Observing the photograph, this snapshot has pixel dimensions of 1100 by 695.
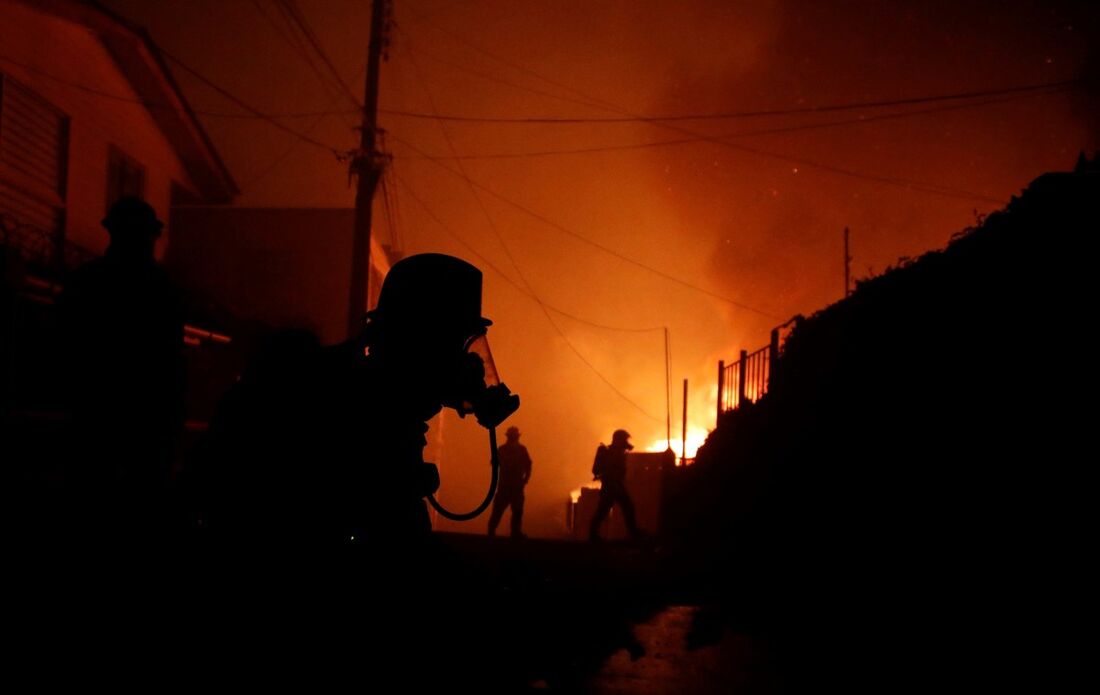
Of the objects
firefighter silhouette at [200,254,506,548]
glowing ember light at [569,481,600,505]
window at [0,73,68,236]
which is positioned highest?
window at [0,73,68,236]

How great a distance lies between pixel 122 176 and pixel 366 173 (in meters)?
4.35

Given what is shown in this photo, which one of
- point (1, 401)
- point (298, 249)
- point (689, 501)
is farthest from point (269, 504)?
point (298, 249)

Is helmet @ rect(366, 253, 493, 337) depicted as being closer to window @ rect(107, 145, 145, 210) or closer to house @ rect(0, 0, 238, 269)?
house @ rect(0, 0, 238, 269)

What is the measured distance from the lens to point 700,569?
9844 mm

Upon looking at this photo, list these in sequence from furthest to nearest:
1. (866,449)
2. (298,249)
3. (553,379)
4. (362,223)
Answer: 1. (553,379)
2. (298,249)
3. (362,223)
4. (866,449)

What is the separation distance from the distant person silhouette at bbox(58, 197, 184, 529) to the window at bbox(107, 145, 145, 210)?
937 centimetres

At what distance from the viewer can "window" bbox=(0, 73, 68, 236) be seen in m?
9.41

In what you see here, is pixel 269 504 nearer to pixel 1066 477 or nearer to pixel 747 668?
pixel 747 668

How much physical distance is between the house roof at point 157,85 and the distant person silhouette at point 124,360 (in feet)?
29.0

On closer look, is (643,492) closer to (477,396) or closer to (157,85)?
(157,85)

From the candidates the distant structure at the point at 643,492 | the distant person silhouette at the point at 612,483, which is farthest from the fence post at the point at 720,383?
the distant structure at the point at 643,492

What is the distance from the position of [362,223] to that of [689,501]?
906 centimetres

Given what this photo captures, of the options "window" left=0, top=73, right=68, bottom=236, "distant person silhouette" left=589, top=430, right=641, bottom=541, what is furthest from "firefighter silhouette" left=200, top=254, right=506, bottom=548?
"distant person silhouette" left=589, top=430, right=641, bottom=541

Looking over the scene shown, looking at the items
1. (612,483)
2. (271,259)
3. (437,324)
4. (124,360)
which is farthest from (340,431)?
(271,259)
